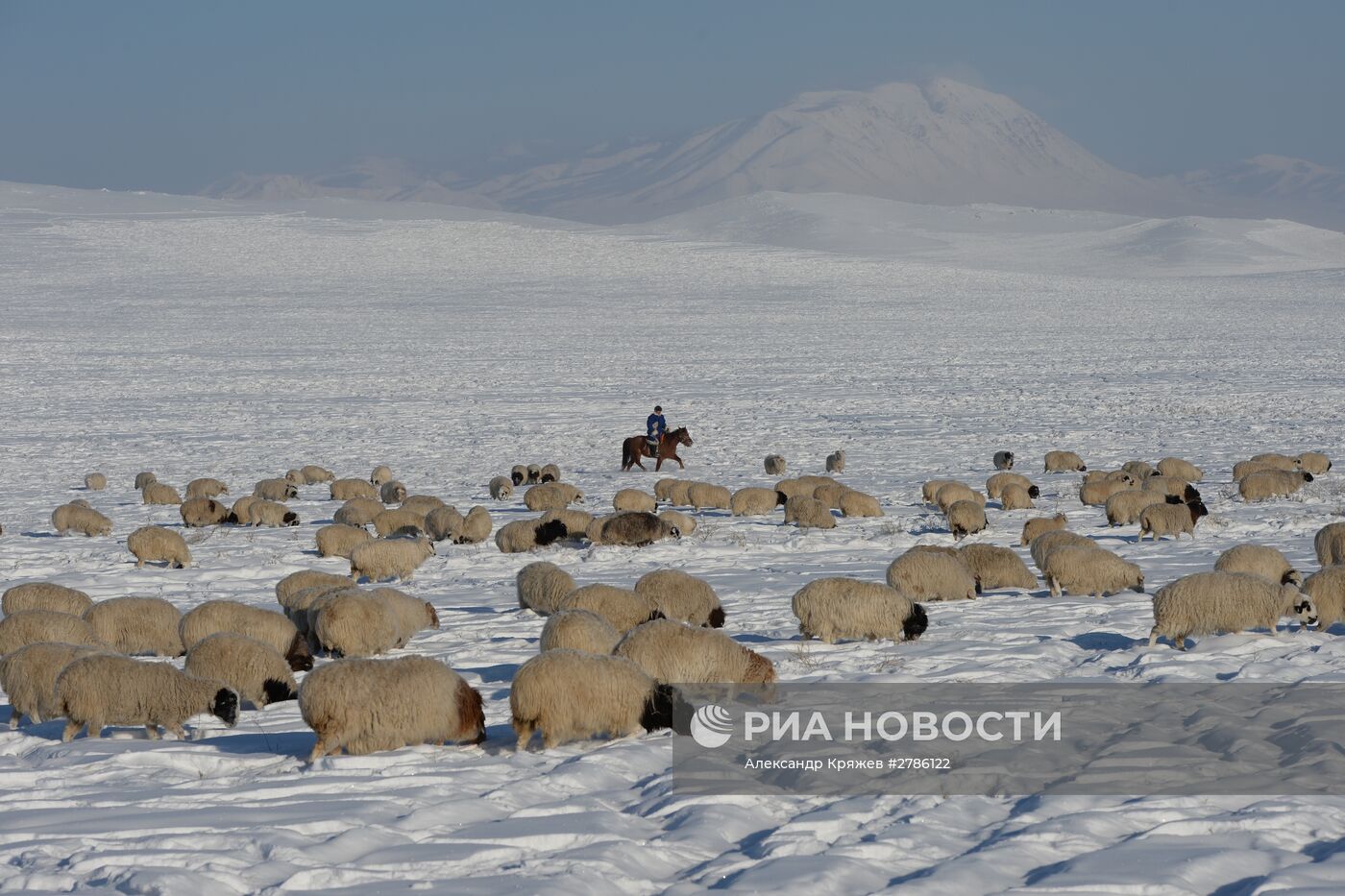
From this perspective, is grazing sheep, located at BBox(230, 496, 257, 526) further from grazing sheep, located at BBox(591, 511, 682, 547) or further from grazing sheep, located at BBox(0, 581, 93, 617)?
grazing sheep, located at BBox(0, 581, 93, 617)

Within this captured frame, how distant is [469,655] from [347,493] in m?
11.9

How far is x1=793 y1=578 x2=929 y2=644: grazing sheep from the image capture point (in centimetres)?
1059

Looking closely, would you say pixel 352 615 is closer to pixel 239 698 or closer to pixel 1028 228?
pixel 239 698

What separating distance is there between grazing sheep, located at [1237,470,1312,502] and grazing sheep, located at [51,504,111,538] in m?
15.5

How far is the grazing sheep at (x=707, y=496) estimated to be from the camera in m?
20.2

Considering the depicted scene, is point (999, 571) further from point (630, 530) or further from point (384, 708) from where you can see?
point (384, 708)

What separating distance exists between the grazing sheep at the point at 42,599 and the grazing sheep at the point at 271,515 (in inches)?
288

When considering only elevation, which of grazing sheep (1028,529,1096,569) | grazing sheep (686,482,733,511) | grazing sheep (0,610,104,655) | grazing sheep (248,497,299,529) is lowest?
grazing sheep (1028,529,1096,569)

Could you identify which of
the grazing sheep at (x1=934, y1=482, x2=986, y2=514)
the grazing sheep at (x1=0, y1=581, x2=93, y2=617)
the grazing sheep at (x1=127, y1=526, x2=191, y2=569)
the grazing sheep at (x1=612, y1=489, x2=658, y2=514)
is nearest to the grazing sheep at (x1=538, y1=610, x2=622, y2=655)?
the grazing sheep at (x1=0, y1=581, x2=93, y2=617)

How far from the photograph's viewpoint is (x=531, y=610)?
12375 millimetres

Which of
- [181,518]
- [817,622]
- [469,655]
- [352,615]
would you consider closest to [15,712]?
[352,615]

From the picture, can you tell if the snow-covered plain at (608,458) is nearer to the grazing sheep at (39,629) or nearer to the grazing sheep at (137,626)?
the grazing sheep at (39,629)

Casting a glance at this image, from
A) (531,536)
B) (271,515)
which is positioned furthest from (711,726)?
(271,515)

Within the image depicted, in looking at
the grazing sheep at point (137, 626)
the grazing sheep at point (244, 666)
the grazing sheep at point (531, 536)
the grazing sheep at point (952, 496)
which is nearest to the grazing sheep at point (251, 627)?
the grazing sheep at point (137, 626)
